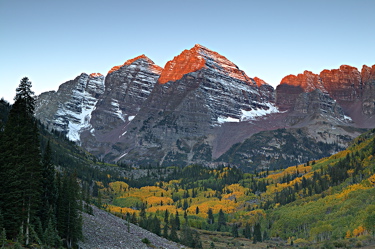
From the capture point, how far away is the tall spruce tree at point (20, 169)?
60.7 meters

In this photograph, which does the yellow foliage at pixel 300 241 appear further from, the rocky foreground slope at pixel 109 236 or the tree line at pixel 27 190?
the tree line at pixel 27 190

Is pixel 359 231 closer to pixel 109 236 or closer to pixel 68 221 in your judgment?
pixel 109 236

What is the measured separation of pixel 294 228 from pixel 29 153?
145 metres

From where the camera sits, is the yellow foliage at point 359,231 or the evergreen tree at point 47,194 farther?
the yellow foliage at point 359,231

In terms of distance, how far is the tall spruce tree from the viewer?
6069 centimetres

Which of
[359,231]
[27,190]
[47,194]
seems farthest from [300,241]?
[27,190]

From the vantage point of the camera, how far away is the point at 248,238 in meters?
193

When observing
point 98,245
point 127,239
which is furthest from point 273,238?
point 98,245

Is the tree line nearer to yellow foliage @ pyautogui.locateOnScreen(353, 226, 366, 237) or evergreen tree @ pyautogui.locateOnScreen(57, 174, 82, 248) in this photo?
evergreen tree @ pyautogui.locateOnScreen(57, 174, 82, 248)

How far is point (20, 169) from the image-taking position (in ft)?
205

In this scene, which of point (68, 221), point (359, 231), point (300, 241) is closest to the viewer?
point (68, 221)

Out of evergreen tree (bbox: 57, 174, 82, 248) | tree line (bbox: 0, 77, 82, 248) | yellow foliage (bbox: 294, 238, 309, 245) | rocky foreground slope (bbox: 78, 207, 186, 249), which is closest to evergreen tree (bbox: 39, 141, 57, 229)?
tree line (bbox: 0, 77, 82, 248)

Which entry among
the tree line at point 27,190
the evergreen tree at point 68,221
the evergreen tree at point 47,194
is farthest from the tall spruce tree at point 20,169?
the evergreen tree at point 68,221

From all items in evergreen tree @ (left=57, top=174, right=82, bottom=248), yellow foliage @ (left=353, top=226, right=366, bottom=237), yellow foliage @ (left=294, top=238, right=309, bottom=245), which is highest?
evergreen tree @ (left=57, top=174, right=82, bottom=248)
